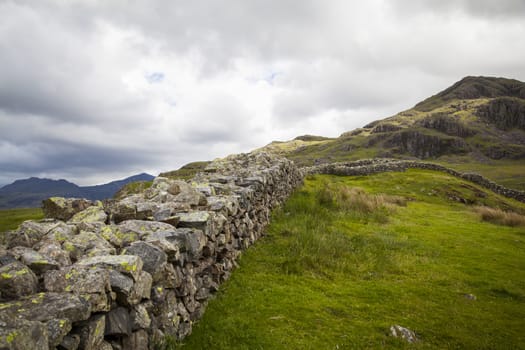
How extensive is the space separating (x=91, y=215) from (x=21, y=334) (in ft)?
13.2

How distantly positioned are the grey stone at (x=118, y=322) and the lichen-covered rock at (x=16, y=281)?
0.89 m

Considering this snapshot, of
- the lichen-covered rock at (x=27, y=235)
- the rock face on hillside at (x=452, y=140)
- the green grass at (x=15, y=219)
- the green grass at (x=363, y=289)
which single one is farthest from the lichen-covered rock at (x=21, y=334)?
the rock face on hillside at (x=452, y=140)

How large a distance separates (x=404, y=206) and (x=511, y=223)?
6.74 m

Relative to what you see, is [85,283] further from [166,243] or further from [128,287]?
[166,243]

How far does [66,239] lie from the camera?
176 inches

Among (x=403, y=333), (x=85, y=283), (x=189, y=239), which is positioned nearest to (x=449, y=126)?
(x=403, y=333)

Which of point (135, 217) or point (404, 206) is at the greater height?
point (135, 217)

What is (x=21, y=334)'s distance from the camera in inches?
97.9

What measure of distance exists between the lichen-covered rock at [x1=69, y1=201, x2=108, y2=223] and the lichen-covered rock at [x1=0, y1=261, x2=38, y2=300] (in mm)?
2707

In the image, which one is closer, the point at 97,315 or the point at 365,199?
the point at 97,315

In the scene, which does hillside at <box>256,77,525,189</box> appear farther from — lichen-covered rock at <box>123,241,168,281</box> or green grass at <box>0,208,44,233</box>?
lichen-covered rock at <box>123,241,168,281</box>

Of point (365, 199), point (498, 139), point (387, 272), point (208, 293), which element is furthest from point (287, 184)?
point (498, 139)

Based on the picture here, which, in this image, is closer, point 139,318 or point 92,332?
point 92,332

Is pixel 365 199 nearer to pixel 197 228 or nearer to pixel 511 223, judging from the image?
pixel 511 223
